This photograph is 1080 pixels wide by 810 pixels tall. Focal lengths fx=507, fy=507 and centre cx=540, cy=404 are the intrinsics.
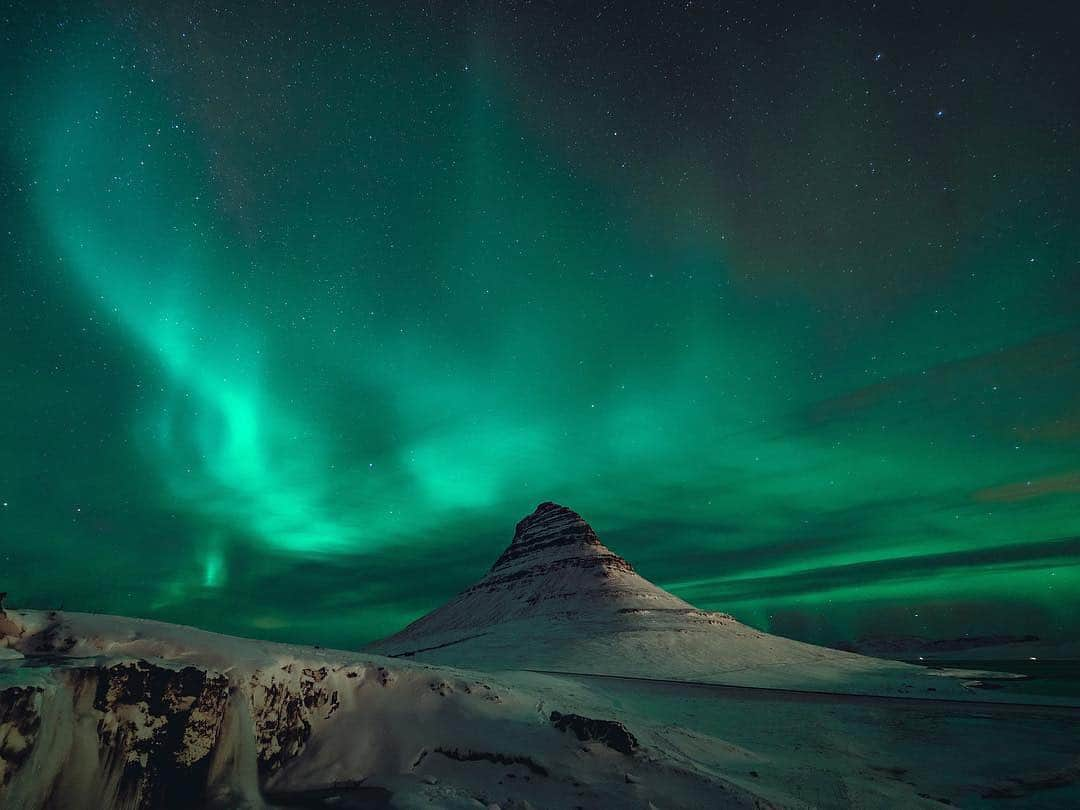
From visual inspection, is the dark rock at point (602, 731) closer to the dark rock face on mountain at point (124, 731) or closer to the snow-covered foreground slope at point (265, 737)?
the snow-covered foreground slope at point (265, 737)

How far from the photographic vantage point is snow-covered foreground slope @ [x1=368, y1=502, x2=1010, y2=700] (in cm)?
4306

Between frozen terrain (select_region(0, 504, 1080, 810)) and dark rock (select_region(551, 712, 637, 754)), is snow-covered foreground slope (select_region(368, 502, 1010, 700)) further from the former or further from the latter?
dark rock (select_region(551, 712, 637, 754))

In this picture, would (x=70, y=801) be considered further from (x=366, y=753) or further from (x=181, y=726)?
(x=366, y=753)

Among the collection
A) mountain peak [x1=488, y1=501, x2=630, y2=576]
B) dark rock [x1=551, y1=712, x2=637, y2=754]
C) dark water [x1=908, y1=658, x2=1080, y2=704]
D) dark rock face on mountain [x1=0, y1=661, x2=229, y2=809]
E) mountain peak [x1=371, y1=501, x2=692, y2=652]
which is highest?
mountain peak [x1=488, y1=501, x2=630, y2=576]

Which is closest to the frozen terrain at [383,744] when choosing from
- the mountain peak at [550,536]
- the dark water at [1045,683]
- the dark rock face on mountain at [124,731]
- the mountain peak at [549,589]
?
the dark rock face on mountain at [124,731]

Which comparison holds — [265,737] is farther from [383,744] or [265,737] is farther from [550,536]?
[550,536]

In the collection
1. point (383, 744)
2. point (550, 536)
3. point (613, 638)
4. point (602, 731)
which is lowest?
point (602, 731)

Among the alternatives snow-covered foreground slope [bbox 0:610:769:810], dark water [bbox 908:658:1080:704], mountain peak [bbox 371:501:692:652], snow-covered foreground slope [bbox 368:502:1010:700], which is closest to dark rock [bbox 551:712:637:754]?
snow-covered foreground slope [bbox 0:610:769:810]

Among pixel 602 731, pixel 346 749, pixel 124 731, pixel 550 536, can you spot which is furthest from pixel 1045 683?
pixel 550 536

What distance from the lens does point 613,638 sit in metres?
59.1

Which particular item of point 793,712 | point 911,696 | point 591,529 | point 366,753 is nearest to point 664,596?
point 591,529

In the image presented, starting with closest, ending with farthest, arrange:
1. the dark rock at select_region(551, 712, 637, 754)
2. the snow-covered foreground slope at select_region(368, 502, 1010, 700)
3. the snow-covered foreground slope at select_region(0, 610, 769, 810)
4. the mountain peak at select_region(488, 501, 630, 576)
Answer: the snow-covered foreground slope at select_region(0, 610, 769, 810), the dark rock at select_region(551, 712, 637, 754), the snow-covered foreground slope at select_region(368, 502, 1010, 700), the mountain peak at select_region(488, 501, 630, 576)

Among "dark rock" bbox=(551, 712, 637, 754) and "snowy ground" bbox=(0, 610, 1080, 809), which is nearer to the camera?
"snowy ground" bbox=(0, 610, 1080, 809)

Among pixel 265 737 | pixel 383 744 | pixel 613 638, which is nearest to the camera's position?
pixel 265 737
